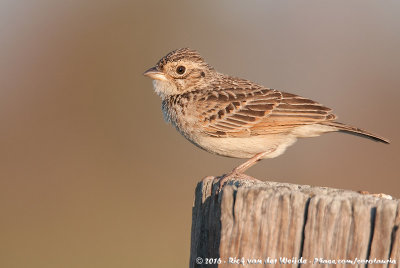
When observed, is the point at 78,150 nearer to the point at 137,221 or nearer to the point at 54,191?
the point at 54,191

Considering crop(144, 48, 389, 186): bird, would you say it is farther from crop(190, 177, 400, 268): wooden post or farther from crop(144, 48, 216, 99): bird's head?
crop(190, 177, 400, 268): wooden post

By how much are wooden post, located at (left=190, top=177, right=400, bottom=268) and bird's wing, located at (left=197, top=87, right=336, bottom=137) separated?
12.4 ft

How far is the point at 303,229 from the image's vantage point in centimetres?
427

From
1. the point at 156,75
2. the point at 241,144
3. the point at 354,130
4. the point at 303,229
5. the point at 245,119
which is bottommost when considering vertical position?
the point at 303,229

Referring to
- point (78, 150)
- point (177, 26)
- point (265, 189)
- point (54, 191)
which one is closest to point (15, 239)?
point (54, 191)

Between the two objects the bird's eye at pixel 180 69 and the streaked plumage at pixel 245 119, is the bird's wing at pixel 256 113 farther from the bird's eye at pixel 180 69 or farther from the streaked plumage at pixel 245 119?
the bird's eye at pixel 180 69

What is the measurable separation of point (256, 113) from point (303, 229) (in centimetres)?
434

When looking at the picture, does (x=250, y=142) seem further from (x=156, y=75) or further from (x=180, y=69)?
(x=156, y=75)

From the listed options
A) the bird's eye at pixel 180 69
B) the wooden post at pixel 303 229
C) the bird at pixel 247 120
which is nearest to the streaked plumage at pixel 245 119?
the bird at pixel 247 120

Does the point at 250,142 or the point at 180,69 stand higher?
the point at 180,69

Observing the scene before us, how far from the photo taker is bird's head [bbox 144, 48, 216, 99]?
9086mm

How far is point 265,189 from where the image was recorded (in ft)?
14.8

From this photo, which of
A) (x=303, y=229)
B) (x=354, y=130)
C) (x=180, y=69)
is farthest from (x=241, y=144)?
(x=303, y=229)

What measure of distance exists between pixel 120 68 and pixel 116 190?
17.2 ft
